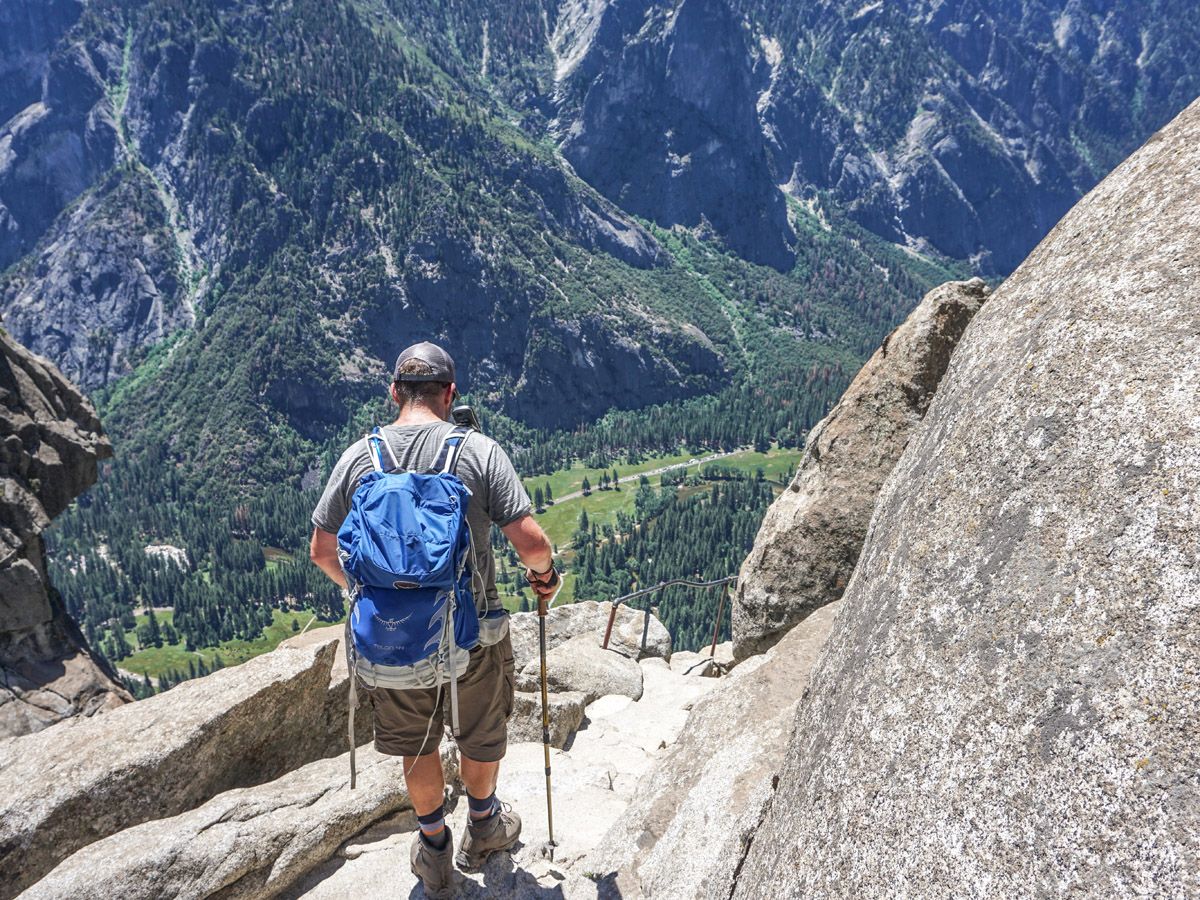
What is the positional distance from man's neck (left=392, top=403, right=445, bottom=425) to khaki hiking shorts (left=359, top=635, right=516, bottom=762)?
2.09 meters

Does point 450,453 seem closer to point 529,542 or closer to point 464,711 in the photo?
point 529,542

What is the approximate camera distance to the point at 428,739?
6.65 meters

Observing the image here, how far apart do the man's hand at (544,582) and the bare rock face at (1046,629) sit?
2.71 m

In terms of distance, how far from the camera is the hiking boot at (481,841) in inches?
283

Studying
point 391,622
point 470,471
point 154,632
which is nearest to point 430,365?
point 470,471

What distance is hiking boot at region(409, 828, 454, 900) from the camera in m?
6.86

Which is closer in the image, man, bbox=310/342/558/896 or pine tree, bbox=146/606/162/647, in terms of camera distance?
man, bbox=310/342/558/896

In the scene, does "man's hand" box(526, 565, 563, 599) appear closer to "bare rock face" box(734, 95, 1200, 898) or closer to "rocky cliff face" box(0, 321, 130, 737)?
"bare rock face" box(734, 95, 1200, 898)

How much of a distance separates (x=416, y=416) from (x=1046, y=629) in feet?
16.0

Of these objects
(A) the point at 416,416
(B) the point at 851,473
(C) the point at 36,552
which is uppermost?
(A) the point at 416,416

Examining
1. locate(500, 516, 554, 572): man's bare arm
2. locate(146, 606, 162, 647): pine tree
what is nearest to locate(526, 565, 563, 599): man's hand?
locate(500, 516, 554, 572): man's bare arm

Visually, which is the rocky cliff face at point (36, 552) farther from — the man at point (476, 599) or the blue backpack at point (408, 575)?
the blue backpack at point (408, 575)

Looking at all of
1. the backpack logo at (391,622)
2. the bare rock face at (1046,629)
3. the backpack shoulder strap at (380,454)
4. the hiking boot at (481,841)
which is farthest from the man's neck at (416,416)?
the hiking boot at (481,841)

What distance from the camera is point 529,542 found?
645 cm
